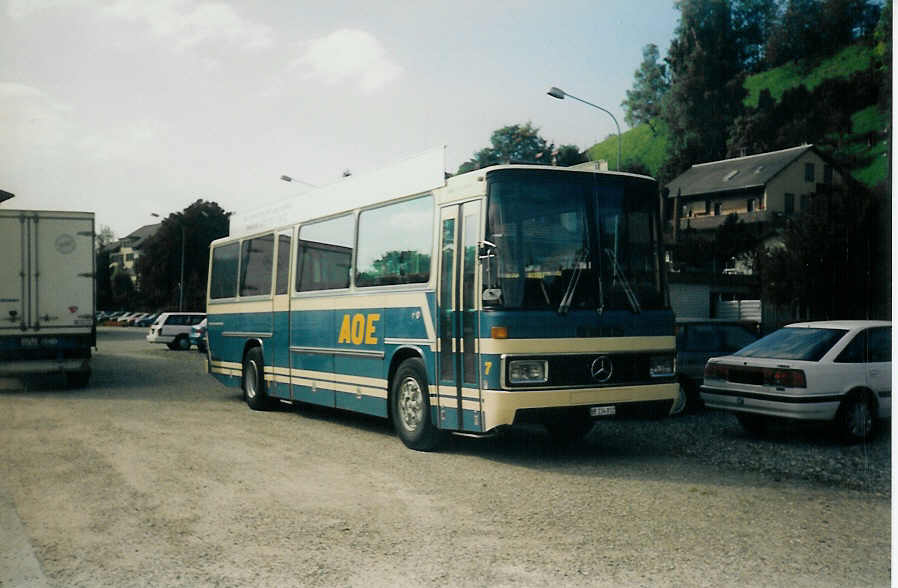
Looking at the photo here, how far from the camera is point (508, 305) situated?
26.4 feet

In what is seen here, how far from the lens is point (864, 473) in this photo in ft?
26.8

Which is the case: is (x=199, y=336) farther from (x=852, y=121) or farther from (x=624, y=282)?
(x=624, y=282)

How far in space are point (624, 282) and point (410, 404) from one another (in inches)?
105

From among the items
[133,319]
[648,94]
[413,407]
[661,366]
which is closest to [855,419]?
[661,366]

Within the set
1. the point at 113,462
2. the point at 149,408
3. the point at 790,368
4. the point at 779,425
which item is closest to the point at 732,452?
the point at 790,368

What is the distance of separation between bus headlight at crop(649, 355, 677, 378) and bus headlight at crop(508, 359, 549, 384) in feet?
4.29

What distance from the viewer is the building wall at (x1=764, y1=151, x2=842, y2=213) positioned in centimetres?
1838

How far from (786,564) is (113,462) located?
619 cm

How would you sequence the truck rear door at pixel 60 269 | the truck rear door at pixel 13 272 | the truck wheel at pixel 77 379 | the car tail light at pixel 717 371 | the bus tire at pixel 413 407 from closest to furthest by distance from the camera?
the bus tire at pixel 413 407 → the car tail light at pixel 717 371 → the truck rear door at pixel 13 272 → the truck rear door at pixel 60 269 → the truck wheel at pixel 77 379

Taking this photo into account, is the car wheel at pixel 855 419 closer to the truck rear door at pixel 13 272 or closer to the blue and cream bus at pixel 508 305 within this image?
the blue and cream bus at pixel 508 305

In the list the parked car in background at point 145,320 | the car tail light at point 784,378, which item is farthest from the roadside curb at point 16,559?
the parked car in background at point 145,320

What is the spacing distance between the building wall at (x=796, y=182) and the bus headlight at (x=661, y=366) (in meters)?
8.77

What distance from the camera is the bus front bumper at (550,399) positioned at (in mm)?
7895

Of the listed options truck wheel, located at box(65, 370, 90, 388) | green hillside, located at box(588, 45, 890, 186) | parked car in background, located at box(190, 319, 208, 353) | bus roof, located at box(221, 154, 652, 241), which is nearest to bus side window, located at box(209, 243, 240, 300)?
bus roof, located at box(221, 154, 652, 241)
